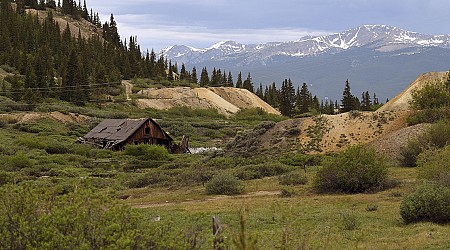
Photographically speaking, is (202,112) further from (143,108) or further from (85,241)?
(85,241)

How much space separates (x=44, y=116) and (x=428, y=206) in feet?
174

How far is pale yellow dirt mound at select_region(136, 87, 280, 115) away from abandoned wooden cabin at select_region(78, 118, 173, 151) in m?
32.7

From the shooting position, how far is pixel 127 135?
161ft

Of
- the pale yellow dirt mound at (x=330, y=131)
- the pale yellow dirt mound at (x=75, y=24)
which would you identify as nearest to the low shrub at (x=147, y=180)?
the pale yellow dirt mound at (x=330, y=131)

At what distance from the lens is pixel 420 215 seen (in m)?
15.1

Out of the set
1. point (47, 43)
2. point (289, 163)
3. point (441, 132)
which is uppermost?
point (47, 43)

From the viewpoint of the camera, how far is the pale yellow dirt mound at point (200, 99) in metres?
89.5

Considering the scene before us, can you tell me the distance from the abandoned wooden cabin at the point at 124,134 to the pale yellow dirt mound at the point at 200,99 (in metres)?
32.7

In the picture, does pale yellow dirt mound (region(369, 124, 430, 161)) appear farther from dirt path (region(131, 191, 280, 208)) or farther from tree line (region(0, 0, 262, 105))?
tree line (region(0, 0, 262, 105))

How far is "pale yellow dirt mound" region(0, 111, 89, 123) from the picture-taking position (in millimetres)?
57875

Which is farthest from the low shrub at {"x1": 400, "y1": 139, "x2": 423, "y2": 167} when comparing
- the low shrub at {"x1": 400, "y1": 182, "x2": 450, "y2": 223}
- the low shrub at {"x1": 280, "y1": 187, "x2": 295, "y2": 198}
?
the low shrub at {"x1": 400, "y1": 182, "x2": 450, "y2": 223}

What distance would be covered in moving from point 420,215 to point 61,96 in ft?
234

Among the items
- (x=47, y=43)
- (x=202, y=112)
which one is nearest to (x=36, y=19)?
(x=47, y=43)

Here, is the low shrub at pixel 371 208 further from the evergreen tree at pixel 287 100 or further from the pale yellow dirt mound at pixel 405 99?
the evergreen tree at pixel 287 100
